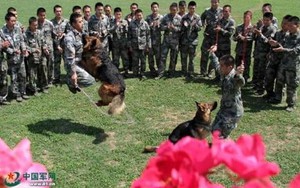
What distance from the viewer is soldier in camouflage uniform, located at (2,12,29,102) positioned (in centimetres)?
→ 847

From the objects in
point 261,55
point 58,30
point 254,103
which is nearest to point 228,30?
point 261,55

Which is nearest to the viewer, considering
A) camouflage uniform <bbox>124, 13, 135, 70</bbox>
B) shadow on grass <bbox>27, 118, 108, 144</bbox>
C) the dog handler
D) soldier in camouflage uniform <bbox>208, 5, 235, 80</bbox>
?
the dog handler

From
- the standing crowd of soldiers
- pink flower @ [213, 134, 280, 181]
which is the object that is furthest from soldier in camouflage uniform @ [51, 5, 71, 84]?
pink flower @ [213, 134, 280, 181]

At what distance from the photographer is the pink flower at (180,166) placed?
78cm

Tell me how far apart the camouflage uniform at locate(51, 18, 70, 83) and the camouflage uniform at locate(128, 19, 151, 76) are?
1.56m

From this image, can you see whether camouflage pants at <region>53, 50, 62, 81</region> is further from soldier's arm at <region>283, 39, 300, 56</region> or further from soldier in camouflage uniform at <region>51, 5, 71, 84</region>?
soldier's arm at <region>283, 39, 300, 56</region>

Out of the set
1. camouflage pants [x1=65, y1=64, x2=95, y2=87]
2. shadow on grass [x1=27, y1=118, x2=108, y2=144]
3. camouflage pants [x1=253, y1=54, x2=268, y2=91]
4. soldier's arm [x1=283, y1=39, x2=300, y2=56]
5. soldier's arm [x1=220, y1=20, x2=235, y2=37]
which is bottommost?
shadow on grass [x1=27, y1=118, x2=108, y2=144]

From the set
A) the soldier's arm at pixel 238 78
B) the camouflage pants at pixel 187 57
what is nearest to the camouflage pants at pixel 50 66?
the camouflage pants at pixel 187 57

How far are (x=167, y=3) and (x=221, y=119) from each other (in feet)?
61.6

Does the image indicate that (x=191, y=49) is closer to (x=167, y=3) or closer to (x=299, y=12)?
(x=299, y=12)

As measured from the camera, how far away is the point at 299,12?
20.1 metres

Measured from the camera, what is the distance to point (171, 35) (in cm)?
1055

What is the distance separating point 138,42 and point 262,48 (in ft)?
9.51

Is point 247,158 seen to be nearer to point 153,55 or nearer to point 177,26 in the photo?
point 177,26
